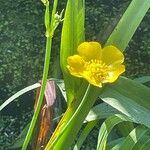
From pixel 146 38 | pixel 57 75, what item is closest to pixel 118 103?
pixel 57 75

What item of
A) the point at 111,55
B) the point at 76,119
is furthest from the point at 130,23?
the point at 76,119

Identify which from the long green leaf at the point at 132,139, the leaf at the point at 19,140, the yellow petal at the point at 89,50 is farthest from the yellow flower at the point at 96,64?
the leaf at the point at 19,140

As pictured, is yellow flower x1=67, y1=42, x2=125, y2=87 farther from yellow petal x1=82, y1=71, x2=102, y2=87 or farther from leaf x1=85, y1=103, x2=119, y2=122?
leaf x1=85, y1=103, x2=119, y2=122

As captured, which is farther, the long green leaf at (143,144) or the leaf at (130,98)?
the long green leaf at (143,144)

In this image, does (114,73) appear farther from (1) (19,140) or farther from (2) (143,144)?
(1) (19,140)

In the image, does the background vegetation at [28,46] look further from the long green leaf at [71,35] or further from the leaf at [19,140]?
the long green leaf at [71,35]

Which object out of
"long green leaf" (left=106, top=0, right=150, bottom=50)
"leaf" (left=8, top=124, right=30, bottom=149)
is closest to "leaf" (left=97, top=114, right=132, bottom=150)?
"long green leaf" (left=106, top=0, right=150, bottom=50)
